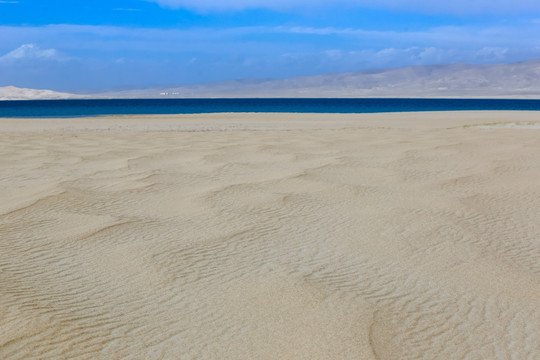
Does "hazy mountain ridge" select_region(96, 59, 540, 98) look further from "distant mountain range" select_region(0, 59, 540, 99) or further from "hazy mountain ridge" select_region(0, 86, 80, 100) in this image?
"hazy mountain ridge" select_region(0, 86, 80, 100)

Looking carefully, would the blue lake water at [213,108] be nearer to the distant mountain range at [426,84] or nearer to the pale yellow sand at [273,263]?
the pale yellow sand at [273,263]

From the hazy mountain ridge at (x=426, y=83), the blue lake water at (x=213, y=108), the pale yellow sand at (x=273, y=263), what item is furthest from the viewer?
the hazy mountain ridge at (x=426, y=83)

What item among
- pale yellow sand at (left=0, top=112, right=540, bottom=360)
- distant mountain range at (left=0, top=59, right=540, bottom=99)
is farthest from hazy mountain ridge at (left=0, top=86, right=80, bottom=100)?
pale yellow sand at (left=0, top=112, right=540, bottom=360)

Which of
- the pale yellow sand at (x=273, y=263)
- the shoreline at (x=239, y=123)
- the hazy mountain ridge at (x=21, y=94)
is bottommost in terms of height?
the shoreline at (x=239, y=123)

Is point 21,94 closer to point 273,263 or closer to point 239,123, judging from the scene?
point 239,123

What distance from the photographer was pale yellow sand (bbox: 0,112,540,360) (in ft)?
5.08

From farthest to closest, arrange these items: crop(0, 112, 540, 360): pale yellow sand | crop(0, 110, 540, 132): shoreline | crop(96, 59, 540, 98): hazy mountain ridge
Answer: crop(96, 59, 540, 98): hazy mountain ridge → crop(0, 110, 540, 132): shoreline → crop(0, 112, 540, 360): pale yellow sand

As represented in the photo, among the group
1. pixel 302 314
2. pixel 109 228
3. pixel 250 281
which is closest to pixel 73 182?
pixel 109 228

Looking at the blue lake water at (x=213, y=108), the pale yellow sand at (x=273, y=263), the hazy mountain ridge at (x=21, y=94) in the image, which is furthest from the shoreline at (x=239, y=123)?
the hazy mountain ridge at (x=21, y=94)

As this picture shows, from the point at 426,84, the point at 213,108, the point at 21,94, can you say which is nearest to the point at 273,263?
the point at 213,108

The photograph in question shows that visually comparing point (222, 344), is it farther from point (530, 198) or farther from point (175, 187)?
point (530, 198)

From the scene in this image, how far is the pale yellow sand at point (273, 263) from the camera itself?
155cm

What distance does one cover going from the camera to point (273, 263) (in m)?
2.14

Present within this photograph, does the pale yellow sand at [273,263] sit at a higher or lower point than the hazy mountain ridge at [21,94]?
lower
